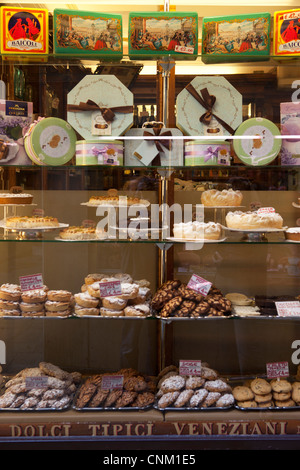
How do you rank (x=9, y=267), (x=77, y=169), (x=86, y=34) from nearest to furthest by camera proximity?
(x=86, y=34) → (x=77, y=169) → (x=9, y=267)

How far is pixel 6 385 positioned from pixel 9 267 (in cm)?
73

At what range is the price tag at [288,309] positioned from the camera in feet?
9.00

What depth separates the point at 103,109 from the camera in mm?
2764

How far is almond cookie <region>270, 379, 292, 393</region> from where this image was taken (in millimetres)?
2695

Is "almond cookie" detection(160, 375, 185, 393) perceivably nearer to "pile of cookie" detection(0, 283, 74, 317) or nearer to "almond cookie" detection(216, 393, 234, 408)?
"almond cookie" detection(216, 393, 234, 408)

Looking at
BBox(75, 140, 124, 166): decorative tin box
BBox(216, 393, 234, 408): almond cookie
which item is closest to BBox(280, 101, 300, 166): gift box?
BBox(75, 140, 124, 166): decorative tin box

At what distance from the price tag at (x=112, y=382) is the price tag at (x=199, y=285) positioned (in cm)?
67

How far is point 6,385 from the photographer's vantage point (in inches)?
110

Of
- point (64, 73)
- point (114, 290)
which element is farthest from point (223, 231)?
point (64, 73)

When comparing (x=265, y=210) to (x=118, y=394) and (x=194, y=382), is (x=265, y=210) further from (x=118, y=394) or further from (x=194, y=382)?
(x=118, y=394)

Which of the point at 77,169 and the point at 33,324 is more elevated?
the point at 77,169

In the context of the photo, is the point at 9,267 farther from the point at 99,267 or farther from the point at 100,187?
the point at 100,187

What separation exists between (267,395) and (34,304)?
1.41 metres

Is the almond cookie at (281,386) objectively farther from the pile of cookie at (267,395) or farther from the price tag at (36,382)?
the price tag at (36,382)
